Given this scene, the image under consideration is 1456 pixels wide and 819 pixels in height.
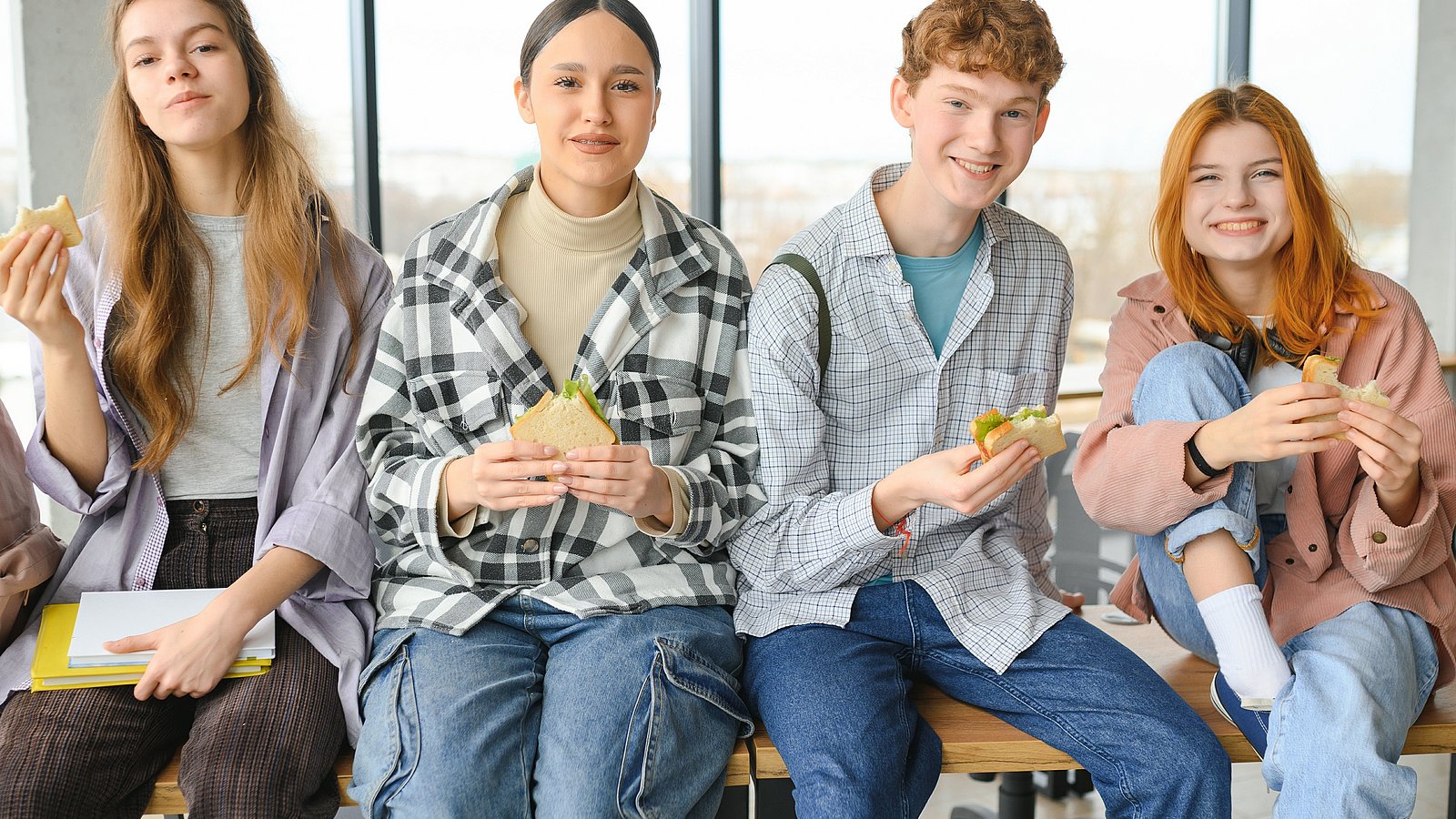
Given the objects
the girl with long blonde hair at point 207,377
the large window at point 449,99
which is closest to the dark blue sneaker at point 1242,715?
the girl with long blonde hair at point 207,377

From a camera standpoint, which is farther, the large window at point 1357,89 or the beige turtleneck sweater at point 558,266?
the large window at point 1357,89

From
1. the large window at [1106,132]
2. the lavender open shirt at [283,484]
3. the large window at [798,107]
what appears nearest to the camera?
the lavender open shirt at [283,484]

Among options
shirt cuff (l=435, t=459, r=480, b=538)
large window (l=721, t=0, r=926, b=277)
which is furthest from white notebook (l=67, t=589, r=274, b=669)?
large window (l=721, t=0, r=926, b=277)

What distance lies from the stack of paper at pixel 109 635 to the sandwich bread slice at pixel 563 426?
515 mm

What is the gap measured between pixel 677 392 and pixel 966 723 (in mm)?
718

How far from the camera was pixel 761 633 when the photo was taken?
194cm

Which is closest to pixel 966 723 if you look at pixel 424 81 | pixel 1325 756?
pixel 1325 756

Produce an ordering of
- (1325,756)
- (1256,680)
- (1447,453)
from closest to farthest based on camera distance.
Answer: (1325,756) → (1256,680) → (1447,453)

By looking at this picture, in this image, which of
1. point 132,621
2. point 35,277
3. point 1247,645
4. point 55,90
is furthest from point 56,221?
point 55,90

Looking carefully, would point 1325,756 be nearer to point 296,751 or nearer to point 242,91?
point 296,751

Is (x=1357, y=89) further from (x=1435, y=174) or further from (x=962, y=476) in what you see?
(x=962, y=476)

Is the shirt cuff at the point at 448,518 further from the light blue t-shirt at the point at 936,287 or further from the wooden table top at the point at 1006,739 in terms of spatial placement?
the light blue t-shirt at the point at 936,287

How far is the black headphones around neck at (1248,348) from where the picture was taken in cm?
204

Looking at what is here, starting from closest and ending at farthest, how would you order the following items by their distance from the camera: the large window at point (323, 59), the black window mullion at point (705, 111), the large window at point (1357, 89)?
the large window at point (323, 59) → the black window mullion at point (705, 111) → the large window at point (1357, 89)
